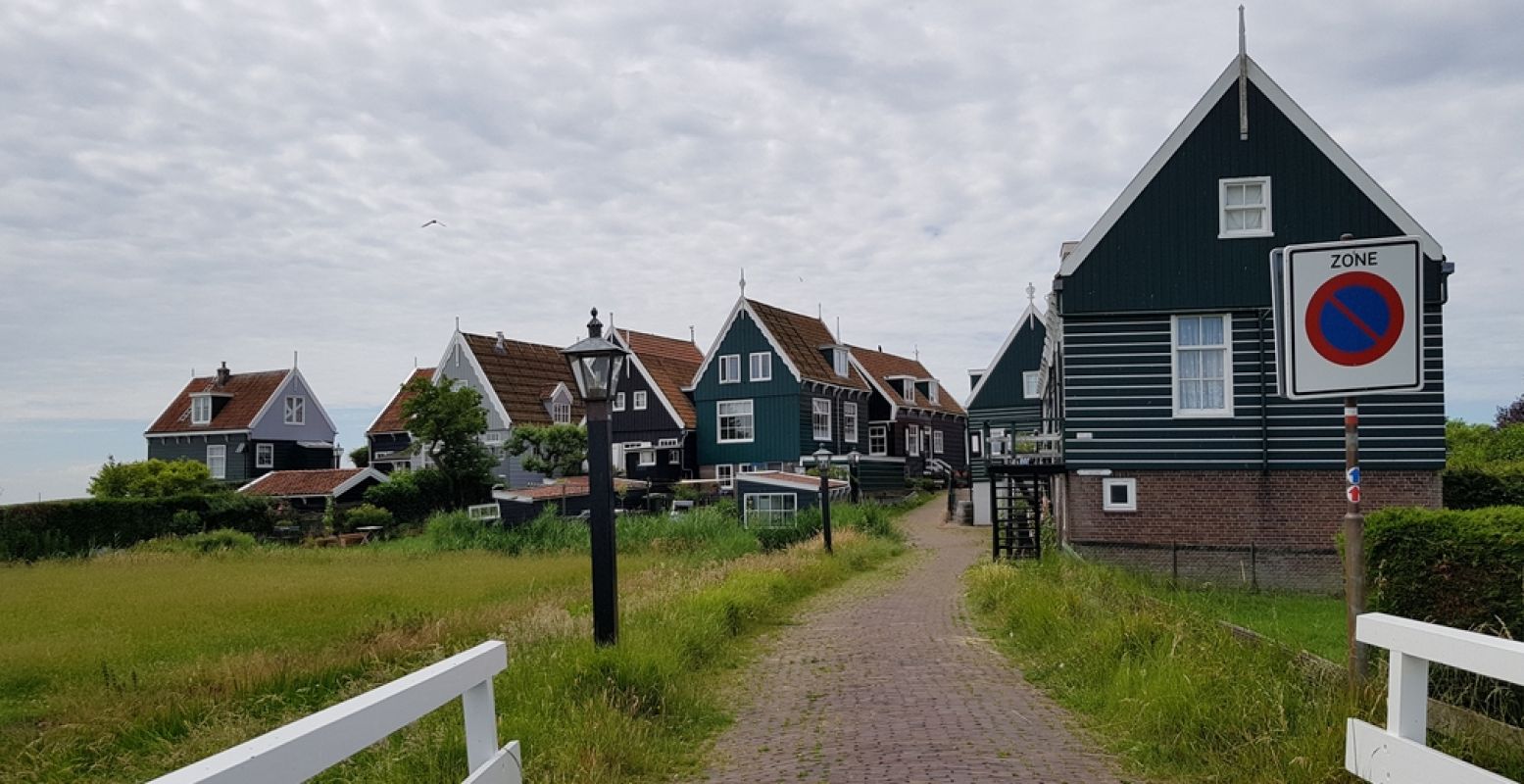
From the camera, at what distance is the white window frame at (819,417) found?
4816cm

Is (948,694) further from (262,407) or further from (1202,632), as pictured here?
(262,407)

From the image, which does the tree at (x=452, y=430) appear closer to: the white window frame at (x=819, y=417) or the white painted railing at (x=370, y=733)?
the white window frame at (x=819, y=417)

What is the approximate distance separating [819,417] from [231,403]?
31202mm

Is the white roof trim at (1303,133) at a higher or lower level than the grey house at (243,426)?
higher

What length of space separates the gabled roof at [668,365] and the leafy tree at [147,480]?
17915 mm

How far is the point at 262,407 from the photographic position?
58781 millimetres

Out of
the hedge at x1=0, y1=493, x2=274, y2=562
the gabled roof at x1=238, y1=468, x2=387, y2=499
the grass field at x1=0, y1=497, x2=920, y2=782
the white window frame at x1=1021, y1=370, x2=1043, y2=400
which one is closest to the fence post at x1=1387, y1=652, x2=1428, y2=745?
the grass field at x1=0, y1=497, x2=920, y2=782

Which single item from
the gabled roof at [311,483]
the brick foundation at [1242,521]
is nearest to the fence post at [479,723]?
the brick foundation at [1242,521]

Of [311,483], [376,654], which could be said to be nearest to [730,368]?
[311,483]

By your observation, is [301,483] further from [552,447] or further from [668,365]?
[668,365]

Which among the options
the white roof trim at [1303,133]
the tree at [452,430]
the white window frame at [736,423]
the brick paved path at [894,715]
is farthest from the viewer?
the white window frame at [736,423]

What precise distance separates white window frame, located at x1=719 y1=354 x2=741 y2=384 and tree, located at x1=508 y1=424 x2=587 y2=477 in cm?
609

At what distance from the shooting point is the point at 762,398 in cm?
4728

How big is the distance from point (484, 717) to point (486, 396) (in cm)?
5012
